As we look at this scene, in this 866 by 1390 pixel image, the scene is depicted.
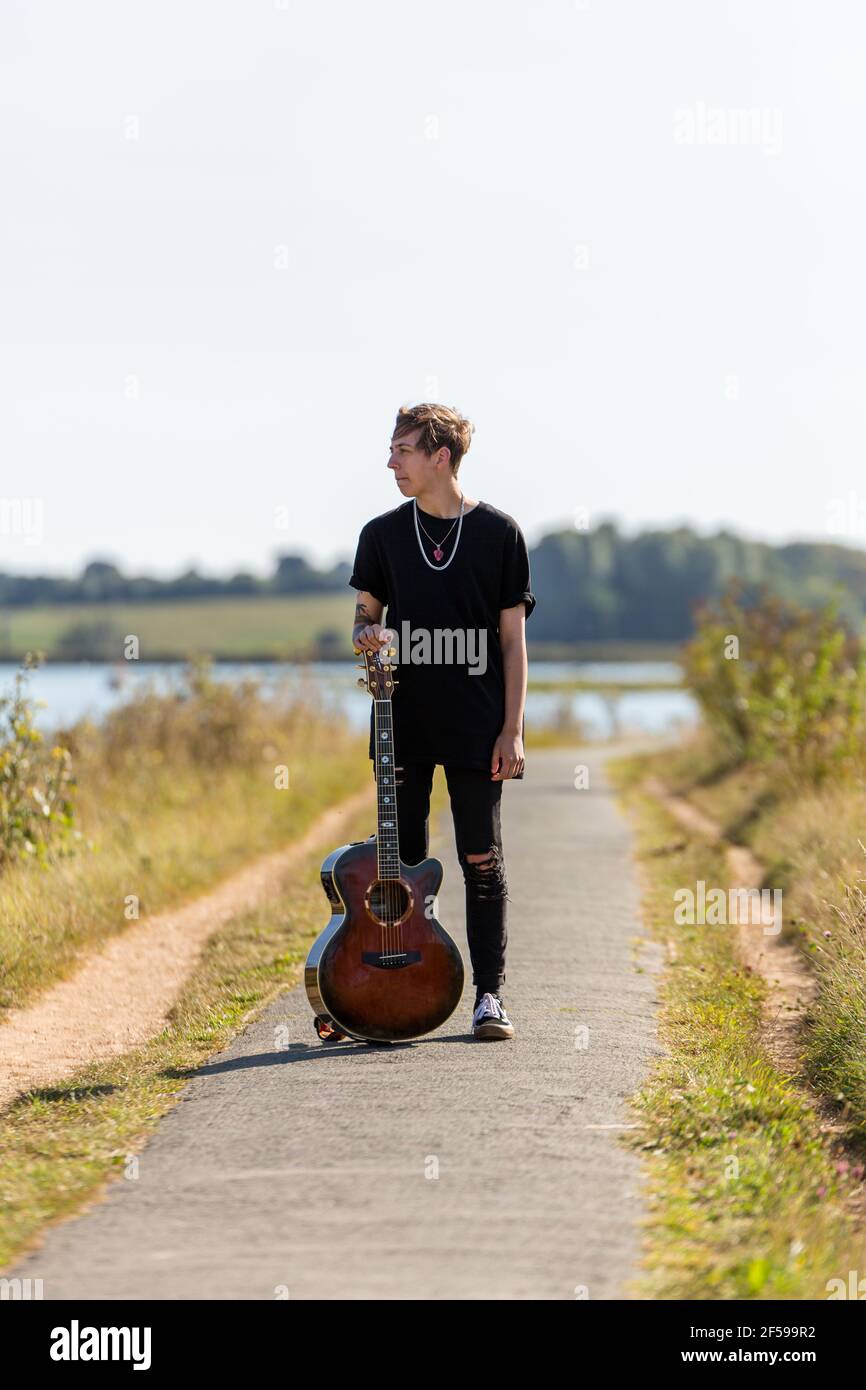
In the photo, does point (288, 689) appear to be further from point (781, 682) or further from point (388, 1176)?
point (388, 1176)

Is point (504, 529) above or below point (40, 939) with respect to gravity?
→ above

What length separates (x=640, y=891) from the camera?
11641 millimetres

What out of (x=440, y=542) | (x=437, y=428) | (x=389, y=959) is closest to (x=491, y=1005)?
(x=389, y=959)

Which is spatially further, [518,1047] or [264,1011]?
[264,1011]

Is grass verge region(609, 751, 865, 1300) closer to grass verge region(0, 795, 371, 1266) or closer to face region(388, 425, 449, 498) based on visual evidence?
grass verge region(0, 795, 371, 1266)

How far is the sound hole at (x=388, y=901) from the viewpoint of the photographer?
6.06 metres

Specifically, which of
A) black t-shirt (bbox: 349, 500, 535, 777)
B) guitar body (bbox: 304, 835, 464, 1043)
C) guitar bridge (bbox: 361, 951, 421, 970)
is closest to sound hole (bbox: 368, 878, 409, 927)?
guitar body (bbox: 304, 835, 464, 1043)

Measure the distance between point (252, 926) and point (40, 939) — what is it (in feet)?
4.97

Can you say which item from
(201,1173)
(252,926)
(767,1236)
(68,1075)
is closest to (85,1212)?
(201,1173)

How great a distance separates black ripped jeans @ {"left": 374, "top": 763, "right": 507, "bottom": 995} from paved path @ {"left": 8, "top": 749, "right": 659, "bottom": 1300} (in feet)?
1.19

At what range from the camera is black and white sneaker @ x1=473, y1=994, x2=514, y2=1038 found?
6.25m

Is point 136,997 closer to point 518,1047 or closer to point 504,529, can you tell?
point 518,1047

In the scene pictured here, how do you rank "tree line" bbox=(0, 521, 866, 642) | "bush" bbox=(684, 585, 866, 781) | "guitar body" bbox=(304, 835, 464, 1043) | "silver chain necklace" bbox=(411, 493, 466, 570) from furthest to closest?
"tree line" bbox=(0, 521, 866, 642) < "bush" bbox=(684, 585, 866, 781) < "silver chain necklace" bbox=(411, 493, 466, 570) < "guitar body" bbox=(304, 835, 464, 1043)

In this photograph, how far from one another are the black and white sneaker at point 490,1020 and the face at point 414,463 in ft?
6.59
